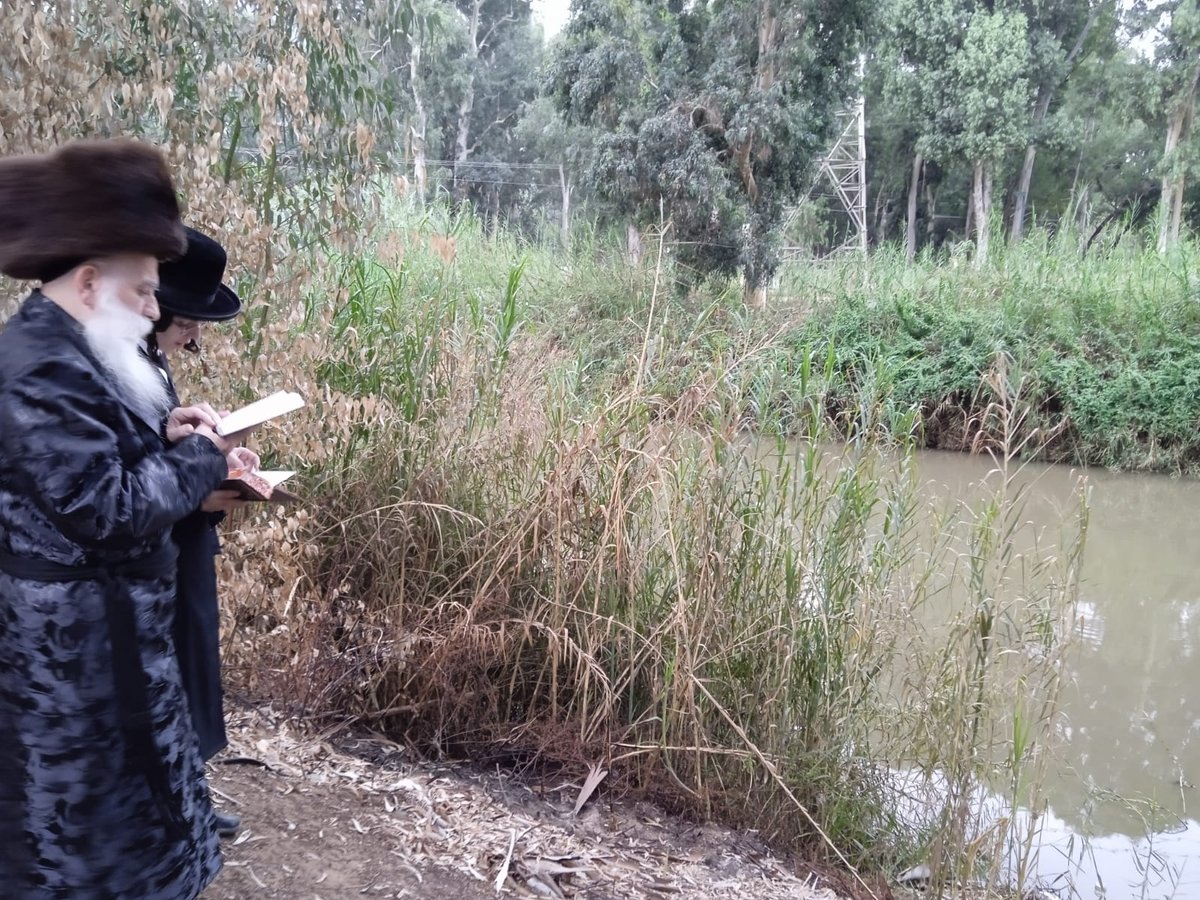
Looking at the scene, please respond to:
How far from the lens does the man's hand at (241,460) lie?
1.73 m

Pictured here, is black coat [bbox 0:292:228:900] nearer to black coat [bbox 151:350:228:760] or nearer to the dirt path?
black coat [bbox 151:350:228:760]

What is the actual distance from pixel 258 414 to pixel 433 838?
4.92ft

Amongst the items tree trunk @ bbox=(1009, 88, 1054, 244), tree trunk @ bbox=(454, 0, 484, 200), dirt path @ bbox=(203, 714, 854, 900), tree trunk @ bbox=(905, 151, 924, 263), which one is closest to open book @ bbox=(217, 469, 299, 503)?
dirt path @ bbox=(203, 714, 854, 900)

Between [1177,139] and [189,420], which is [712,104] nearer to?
[189,420]

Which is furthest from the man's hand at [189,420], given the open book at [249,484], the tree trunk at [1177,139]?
the tree trunk at [1177,139]

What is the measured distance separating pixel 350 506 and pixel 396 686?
0.70m

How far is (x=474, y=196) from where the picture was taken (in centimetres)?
2606

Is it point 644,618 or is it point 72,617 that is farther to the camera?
point 644,618

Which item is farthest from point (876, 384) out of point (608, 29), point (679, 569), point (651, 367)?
point (608, 29)

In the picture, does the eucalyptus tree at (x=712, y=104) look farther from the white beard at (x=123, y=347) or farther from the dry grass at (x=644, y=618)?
the white beard at (x=123, y=347)

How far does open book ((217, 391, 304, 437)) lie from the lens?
1629 millimetres

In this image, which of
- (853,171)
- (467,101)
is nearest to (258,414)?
(853,171)

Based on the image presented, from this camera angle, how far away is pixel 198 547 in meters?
1.76

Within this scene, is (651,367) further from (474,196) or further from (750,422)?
(474,196)
